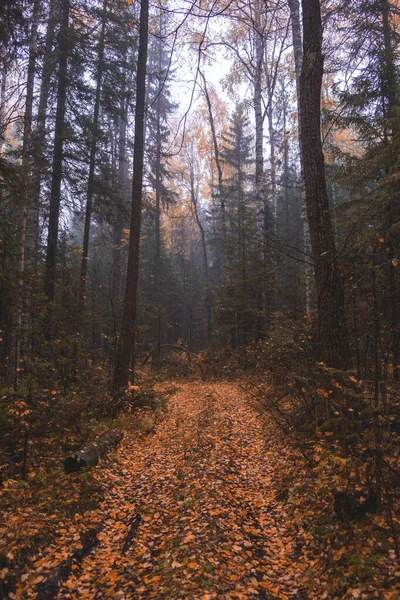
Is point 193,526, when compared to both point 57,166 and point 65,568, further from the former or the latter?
point 57,166

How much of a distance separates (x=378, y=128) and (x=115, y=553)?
428 inches

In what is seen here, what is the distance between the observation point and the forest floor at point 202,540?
2.71 metres

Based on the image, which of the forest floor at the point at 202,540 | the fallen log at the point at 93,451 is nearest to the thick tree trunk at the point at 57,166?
the fallen log at the point at 93,451

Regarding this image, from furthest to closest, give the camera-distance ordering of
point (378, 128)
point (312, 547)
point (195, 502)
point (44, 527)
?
point (378, 128) → point (195, 502) → point (44, 527) → point (312, 547)

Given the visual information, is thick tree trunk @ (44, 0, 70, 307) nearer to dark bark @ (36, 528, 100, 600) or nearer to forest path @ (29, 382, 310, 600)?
forest path @ (29, 382, 310, 600)

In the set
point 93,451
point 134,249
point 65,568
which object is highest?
point 134,249

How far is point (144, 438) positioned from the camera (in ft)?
Answer: 20.9

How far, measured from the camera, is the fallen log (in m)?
4.56

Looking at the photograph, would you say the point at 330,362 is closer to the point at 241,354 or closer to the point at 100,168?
the point at 241,354

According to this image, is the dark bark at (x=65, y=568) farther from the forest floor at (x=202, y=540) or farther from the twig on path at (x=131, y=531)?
the twig on path at (x=131, y=531)

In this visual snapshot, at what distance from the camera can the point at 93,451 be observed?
497 cm

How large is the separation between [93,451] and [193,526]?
2.13 metres

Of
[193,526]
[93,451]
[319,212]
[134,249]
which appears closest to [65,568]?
[193,526]

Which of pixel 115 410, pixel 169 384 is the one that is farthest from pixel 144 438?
pixel 169 384
